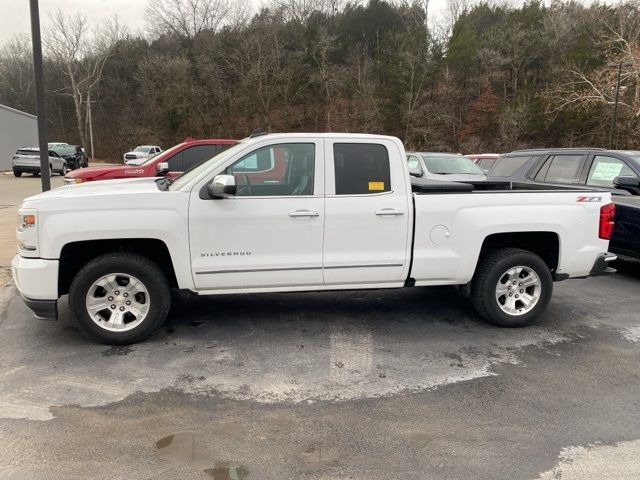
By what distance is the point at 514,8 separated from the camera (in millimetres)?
54688

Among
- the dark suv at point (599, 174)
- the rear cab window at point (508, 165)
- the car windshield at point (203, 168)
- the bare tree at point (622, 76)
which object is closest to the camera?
the car windshield at point (203, 168)

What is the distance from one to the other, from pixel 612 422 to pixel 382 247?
2269mm

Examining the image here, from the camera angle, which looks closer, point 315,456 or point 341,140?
point 315,456

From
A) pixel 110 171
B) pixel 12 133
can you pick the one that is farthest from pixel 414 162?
pixel 12 133

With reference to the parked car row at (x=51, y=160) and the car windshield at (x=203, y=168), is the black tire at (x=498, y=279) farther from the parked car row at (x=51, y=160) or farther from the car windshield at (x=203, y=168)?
the parked car row at (x=51, y=160)

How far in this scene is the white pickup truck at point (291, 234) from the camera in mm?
4293

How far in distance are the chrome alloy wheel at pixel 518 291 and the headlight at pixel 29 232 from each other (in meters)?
4.39

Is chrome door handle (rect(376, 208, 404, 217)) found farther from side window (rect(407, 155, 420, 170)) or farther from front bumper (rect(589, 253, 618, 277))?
side window (rect(407, 155, 420, 170))

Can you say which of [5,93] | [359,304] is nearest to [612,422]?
[359,304]

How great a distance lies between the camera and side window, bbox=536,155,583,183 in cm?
780

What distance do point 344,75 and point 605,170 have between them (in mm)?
49621

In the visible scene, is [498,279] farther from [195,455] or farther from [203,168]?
[195,455]

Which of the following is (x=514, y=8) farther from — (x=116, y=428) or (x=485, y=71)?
(x=116, y=428)

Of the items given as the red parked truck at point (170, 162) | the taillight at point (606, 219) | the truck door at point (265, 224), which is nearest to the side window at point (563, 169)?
the taillight at point (606, 219)
